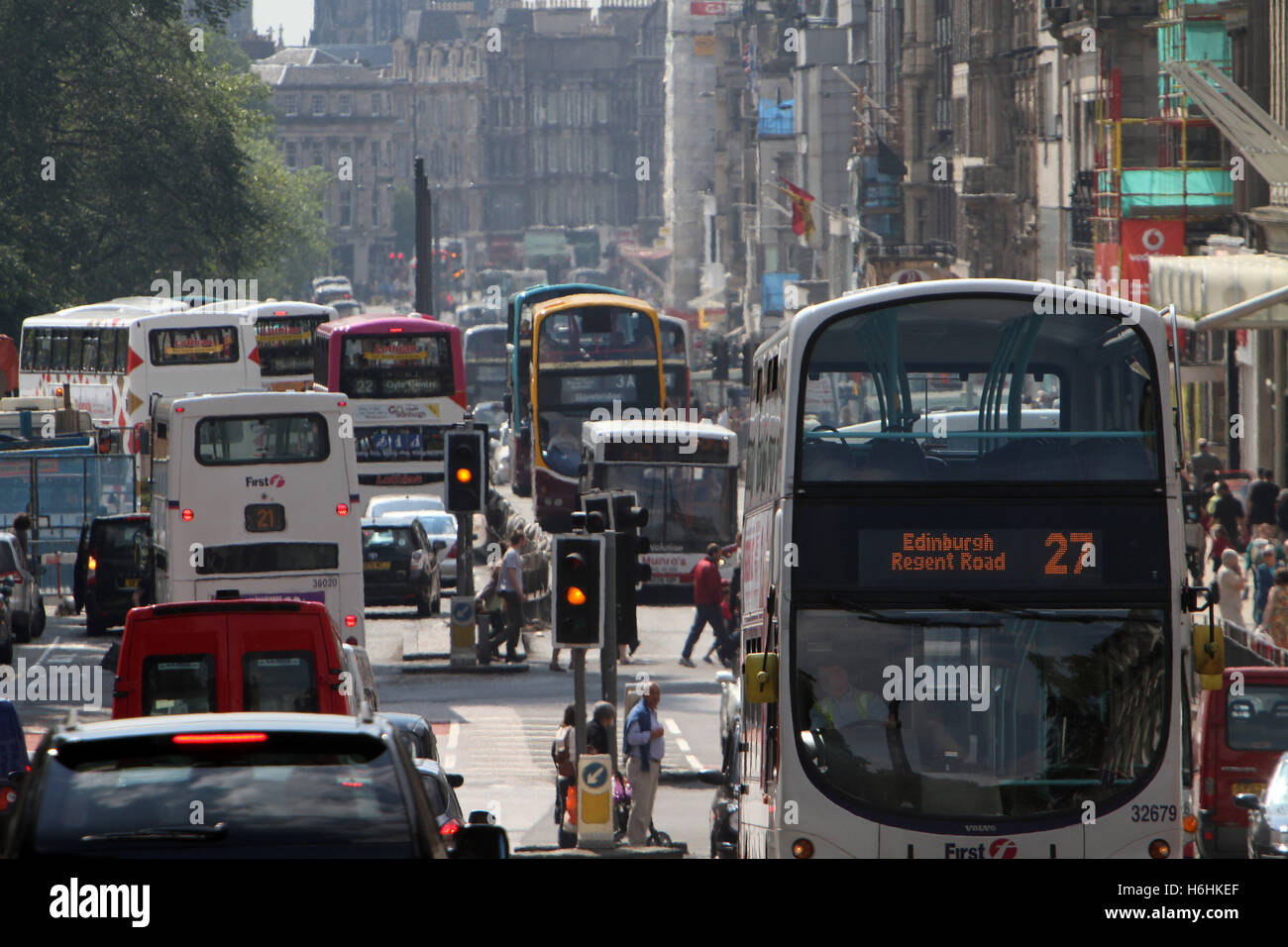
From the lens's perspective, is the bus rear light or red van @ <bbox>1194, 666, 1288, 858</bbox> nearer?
the bus rear light

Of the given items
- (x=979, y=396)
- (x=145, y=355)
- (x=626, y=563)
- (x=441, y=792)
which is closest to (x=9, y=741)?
(x=441, y=792)

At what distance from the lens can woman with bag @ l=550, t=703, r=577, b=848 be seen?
17469mm

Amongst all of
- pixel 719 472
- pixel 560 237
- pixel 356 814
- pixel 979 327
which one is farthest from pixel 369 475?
pixel 560 237

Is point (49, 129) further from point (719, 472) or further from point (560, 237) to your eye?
point (560, 237)

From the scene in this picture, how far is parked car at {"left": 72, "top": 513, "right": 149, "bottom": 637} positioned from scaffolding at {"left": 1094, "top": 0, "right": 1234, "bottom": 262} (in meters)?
18.2

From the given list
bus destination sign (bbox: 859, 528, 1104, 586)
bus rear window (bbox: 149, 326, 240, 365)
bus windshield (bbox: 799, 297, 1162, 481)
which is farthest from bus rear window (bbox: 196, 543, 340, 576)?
bus rear window (bbox: 149, 326, 240, 365)

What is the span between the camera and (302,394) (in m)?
24.4

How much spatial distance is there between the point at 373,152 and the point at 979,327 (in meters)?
187

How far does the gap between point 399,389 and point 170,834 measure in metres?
35.7

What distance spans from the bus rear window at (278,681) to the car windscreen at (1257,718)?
655 cm

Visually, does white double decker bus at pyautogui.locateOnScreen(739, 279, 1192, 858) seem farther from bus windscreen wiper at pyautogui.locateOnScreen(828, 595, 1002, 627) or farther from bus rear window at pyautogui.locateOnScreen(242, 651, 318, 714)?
bus rear window at pyautogui.locateOnScreen(242, 651, 318, 714)

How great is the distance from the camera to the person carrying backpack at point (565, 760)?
17594mm

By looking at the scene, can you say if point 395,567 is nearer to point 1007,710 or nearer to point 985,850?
point 1007,710

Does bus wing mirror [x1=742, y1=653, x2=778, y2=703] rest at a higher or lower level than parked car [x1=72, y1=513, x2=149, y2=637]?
higher
